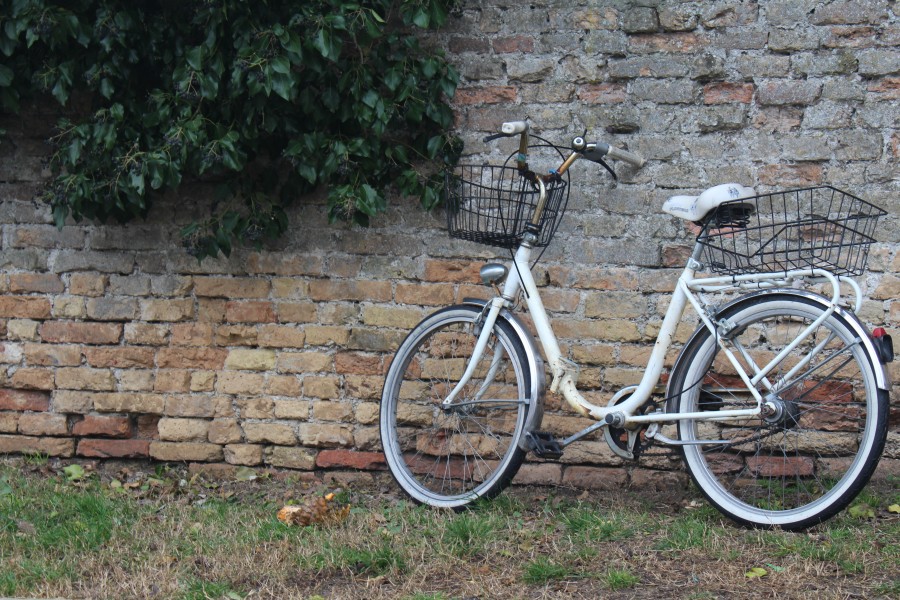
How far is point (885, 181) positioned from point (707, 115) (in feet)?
2.33

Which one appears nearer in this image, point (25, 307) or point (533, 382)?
point (533, 382)

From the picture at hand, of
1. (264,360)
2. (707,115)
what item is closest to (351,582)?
(264,360)

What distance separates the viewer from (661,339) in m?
3.38

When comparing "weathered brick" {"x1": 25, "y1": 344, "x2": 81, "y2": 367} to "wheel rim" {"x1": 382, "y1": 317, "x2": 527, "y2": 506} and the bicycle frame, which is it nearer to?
"wheel rim" {"x1": 382, "y1": 317, "x2": 527, "y2": 506}

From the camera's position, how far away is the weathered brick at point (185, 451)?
13.7 feet

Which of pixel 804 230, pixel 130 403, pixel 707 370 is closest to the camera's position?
pixel 707 370

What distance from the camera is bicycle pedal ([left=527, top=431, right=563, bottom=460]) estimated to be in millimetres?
3385

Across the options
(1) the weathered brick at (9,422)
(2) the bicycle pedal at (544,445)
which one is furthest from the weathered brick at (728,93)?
(1) the weathered brick at (9,422)

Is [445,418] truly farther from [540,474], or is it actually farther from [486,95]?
[486,95]

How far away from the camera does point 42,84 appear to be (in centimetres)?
394

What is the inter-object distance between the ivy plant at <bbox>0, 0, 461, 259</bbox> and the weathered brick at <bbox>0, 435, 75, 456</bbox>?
3.30 feet

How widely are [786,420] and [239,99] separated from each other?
243 cm

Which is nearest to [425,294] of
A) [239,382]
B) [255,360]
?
[255,360]

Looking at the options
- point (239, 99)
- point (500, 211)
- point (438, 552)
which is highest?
point (239, 99)
